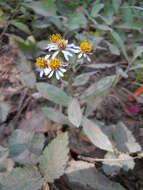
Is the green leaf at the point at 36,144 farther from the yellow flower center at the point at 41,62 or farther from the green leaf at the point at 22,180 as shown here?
the yellow flower center at the point at 41,62

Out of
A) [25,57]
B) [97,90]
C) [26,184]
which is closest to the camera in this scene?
[26,184]

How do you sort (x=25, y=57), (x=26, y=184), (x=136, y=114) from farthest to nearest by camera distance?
(x=25, y=57)
(x=136, y=114)
(x=26, y=184)

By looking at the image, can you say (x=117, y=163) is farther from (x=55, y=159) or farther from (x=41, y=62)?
(x=41, y=62)

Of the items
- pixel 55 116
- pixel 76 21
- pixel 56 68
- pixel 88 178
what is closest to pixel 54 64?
pixel 56 68

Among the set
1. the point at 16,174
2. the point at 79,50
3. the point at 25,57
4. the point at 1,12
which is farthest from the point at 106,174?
the point at 1,12

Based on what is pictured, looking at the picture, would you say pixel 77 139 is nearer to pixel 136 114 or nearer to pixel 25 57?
pixel 136 114

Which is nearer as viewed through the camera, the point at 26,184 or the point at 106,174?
the point at 26,184

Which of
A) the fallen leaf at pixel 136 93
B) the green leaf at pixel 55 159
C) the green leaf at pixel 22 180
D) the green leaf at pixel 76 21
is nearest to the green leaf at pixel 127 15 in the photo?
the green leaf at pixel 76 21
